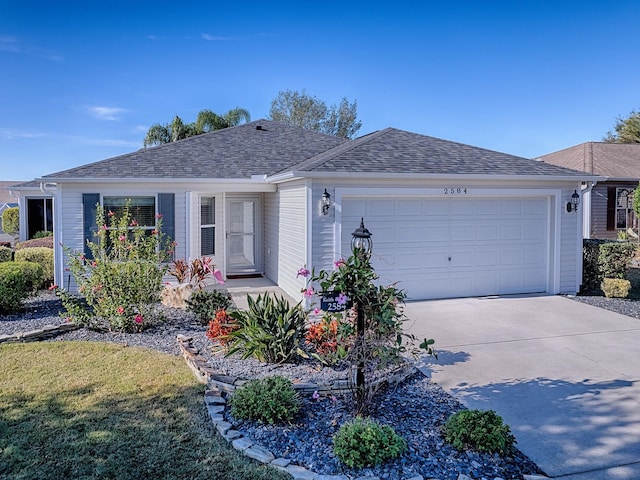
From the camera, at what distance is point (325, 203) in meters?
8.91

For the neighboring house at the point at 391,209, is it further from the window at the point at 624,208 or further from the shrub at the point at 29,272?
the window at the point at 624,208

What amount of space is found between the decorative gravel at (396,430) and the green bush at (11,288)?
408 cm

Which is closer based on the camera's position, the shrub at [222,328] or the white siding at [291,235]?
the shrub at [222,328]

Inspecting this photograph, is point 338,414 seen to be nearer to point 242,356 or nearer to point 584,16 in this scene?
point 242,356

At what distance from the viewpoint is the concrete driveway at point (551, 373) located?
395cm

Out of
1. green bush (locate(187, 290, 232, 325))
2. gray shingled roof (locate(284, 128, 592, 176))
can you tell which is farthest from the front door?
green bush (locate(187, 290, 232, 325))

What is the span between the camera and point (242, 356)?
595 cm

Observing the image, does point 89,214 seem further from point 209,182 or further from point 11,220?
point 11,220

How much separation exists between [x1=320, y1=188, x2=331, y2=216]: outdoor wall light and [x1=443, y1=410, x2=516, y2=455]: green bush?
5451 millimetres

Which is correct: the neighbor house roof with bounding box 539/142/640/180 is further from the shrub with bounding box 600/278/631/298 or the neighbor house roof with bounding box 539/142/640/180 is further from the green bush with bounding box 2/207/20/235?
the green bush with bounding box 2/207/20/235

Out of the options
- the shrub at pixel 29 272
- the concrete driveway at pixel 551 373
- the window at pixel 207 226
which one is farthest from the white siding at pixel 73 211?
the concrete driveway at pixel 551 373

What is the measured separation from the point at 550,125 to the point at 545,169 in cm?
1771

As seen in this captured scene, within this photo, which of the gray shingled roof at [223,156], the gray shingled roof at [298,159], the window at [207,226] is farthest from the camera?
the window at [207,226]

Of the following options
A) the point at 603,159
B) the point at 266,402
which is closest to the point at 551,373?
the point at 266,402
